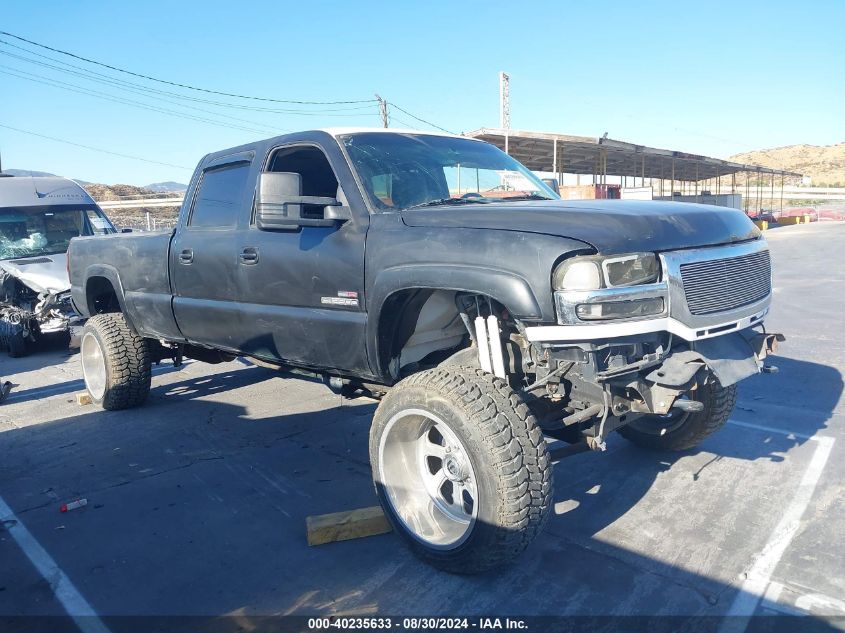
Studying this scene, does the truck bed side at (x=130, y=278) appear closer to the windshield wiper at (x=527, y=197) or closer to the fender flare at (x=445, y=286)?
the fender flare at (x=445, y=286)

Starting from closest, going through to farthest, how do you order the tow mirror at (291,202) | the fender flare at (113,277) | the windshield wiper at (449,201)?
1. the tow mirror at (291,202)
2. the windshield wiper at (449,201)
3. the fender flare at (113,277)

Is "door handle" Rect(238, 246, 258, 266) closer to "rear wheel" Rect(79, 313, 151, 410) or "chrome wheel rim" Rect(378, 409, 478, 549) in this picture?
"chrome wheel rim" Rect(378, 409, 478, 549)

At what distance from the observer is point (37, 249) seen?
10.1m

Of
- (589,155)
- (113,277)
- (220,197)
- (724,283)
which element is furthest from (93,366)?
(589,155)

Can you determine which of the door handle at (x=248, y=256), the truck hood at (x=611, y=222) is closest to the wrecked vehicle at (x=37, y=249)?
the door handle at (x=248, y=256)

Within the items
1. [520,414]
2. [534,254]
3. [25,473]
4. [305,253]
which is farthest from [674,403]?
[25,473]

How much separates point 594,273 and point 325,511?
2.10 meters

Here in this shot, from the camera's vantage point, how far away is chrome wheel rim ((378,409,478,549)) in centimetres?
319

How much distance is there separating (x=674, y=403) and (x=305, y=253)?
6.90ft

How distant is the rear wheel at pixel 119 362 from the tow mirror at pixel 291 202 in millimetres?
2929

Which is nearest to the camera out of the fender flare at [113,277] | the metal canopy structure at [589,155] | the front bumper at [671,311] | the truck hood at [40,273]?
the front bumper at [671,311]

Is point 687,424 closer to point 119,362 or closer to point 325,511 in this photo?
point 325,511

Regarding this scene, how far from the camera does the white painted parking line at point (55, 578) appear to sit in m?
2.82

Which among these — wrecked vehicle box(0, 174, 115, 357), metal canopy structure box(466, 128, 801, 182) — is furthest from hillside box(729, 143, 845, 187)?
wrecked vehicle box(0, 174, 115, 357)
